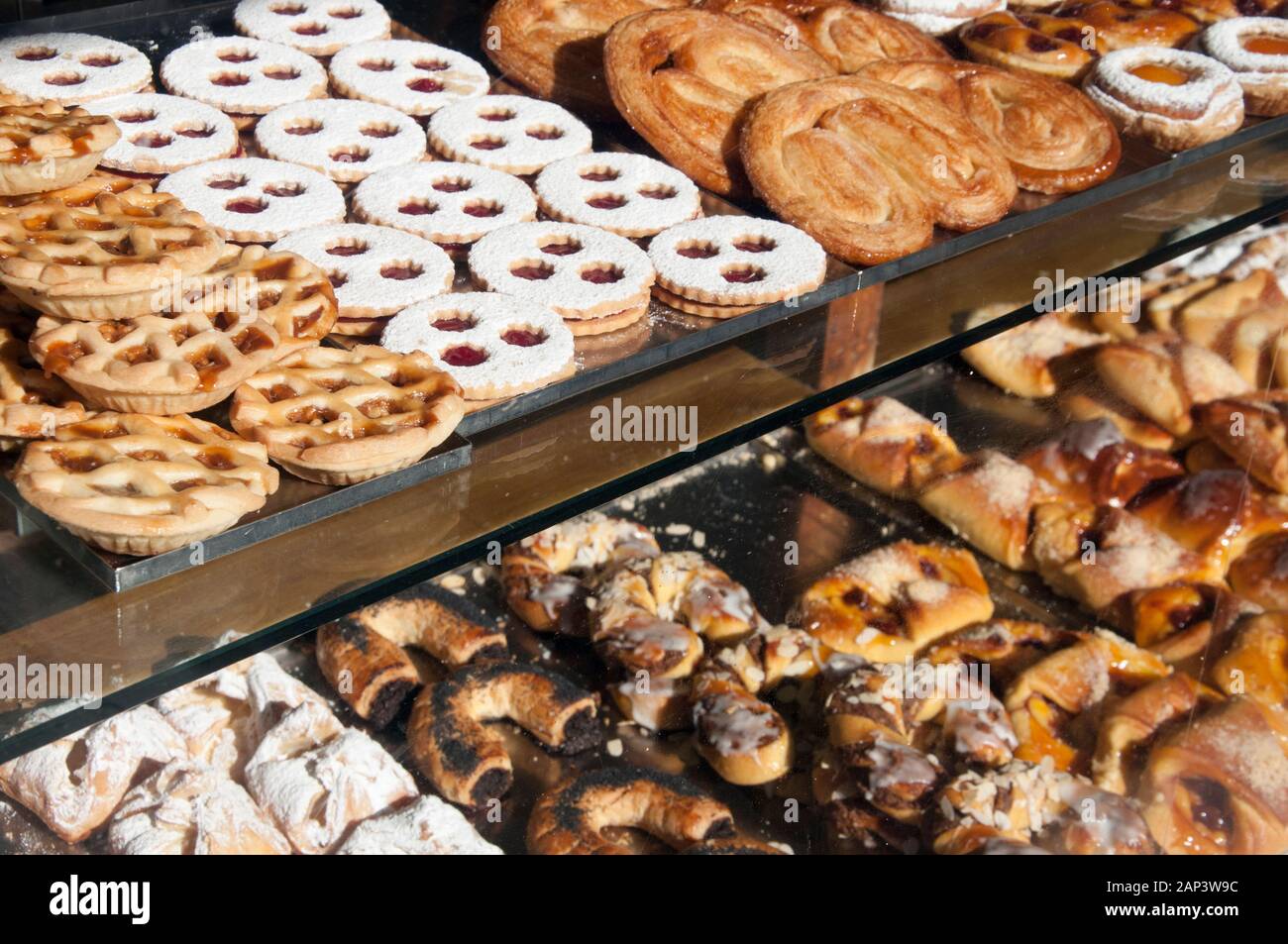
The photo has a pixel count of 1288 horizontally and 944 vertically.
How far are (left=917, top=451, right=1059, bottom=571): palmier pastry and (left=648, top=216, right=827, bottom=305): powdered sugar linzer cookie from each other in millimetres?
634

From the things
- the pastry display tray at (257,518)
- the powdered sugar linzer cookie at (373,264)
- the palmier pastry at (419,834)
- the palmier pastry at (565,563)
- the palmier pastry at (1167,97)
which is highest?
the palmier pastry at (1167,97)

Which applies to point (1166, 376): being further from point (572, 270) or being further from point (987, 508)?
point (572, 270)

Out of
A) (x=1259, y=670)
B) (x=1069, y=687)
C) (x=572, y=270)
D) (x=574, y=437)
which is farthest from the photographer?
(x=1259, y=670)

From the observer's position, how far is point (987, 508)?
2.09 metres

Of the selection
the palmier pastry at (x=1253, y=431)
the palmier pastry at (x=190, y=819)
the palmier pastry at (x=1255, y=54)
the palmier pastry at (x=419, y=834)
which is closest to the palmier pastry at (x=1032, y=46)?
the palmier pastry at (x=1255, y=54)

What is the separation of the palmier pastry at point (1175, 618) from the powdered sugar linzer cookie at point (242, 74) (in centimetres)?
147

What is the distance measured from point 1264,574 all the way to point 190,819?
1668 millimetres

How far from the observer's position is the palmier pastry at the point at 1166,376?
2.24 m

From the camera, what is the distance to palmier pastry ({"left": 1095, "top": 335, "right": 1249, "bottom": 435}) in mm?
2240

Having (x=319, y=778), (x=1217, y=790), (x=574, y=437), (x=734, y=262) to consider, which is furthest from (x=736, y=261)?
(x=1217, y=790)

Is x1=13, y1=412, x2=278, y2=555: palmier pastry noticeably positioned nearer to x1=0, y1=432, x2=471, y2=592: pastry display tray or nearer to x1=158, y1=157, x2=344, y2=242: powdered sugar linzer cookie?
x1=0, y1=432, x2=471, y2=592: pastry display tray

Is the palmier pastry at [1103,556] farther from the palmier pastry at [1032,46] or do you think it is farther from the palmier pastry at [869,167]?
the palmier pastry at [1032,46]

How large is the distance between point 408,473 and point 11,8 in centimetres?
140

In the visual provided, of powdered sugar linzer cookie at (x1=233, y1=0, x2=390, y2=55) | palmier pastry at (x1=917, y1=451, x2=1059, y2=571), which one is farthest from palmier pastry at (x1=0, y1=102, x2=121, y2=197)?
palmier pastry at (x1=917, y1=451, x2=1059, y2=571)
